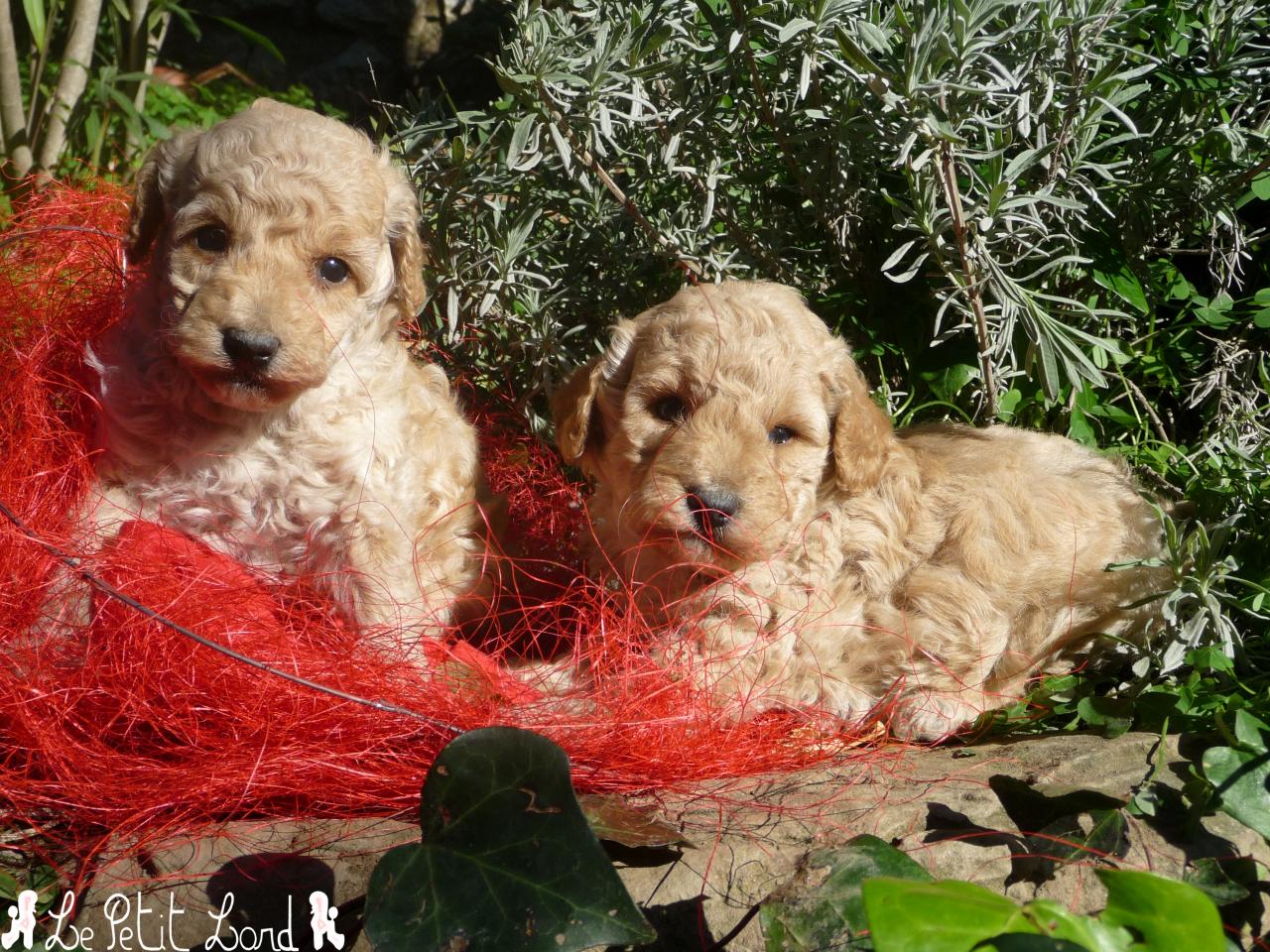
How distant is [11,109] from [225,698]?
16.7 ft

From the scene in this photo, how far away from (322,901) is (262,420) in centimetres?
161

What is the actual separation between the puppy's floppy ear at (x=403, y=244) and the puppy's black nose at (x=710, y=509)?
126 cm

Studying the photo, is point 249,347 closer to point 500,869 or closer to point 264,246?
point 264,246

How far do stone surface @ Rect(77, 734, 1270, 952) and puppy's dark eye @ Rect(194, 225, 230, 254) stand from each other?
1.71m

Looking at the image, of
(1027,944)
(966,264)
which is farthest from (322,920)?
(966,264)

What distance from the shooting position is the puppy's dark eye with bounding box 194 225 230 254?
11.3 ft

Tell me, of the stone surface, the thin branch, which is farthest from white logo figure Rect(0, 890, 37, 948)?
the thin branch

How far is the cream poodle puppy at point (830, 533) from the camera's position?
12.0ft

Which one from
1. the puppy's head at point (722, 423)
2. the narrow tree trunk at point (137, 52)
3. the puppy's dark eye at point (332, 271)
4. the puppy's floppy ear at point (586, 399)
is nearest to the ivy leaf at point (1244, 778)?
the puppy's head at point (722, 423)

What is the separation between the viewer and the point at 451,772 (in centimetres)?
253

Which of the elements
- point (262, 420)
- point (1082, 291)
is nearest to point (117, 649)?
point (262, 420)

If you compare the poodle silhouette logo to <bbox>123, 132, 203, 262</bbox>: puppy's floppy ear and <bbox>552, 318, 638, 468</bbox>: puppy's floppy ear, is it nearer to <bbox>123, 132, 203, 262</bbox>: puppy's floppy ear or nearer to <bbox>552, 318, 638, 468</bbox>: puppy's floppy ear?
<bbox>552, 318, 638, 468</bbox>: puppy's floppy ear

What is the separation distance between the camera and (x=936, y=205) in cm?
443

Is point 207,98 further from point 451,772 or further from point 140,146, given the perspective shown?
point 451,772
